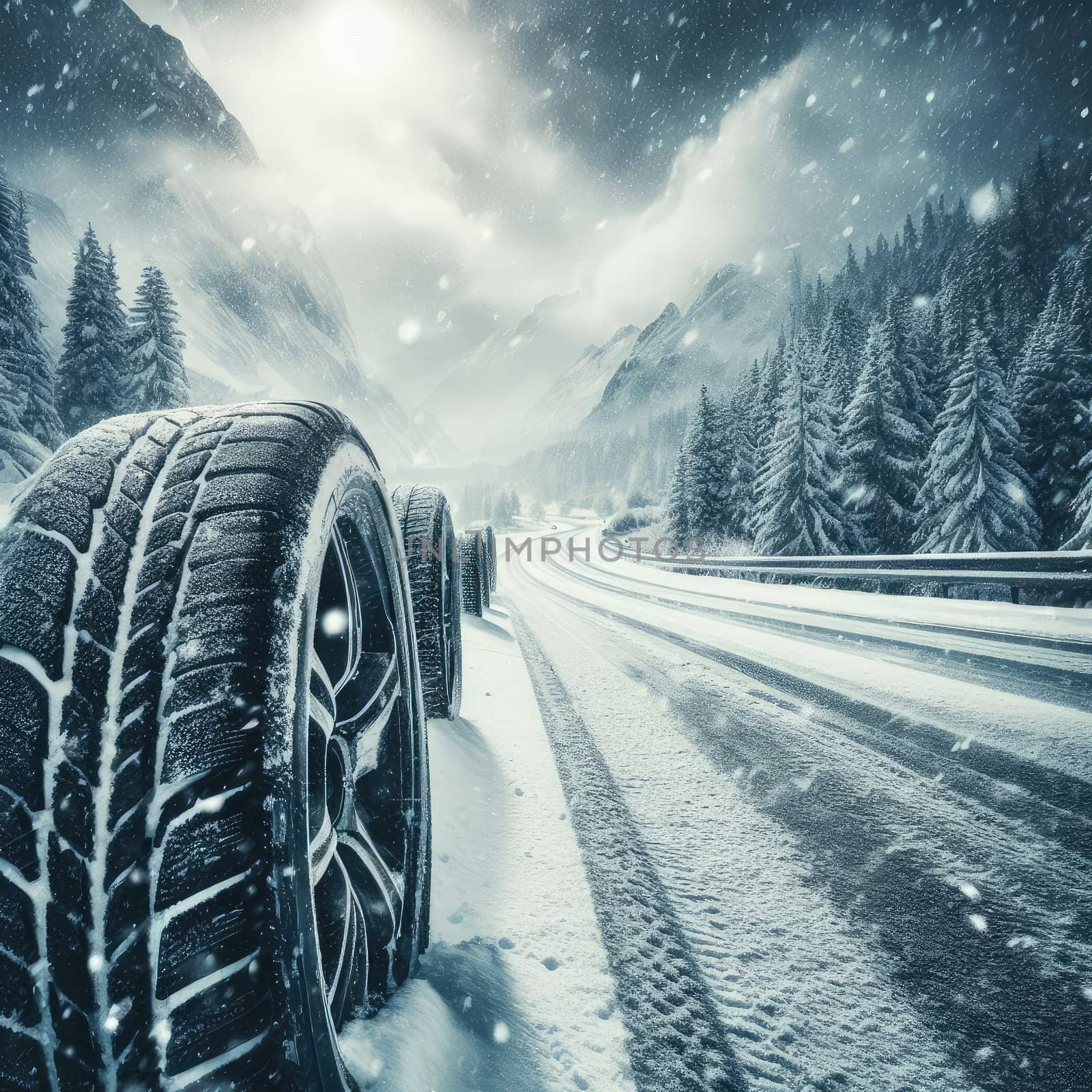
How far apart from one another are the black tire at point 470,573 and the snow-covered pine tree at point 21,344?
827 inches

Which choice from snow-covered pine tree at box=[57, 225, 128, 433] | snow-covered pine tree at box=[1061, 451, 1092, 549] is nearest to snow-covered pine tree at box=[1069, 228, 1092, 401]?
snow-covered pine tree at box=[1061, 451, 1092, 549]

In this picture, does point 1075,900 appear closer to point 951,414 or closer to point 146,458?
point 146,458

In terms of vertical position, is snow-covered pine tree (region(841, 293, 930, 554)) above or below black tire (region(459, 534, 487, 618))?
above

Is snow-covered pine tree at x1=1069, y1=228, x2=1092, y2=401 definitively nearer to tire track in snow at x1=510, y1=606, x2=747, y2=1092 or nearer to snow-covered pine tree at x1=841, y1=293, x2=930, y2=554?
snow-covered pine tree at x1=841, y1=293, x2=930, y2=554

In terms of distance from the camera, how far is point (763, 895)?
182 cm

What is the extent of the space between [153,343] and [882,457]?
31191 millimetres

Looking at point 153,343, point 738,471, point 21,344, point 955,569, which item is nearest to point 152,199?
point 21,344

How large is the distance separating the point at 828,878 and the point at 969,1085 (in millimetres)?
729

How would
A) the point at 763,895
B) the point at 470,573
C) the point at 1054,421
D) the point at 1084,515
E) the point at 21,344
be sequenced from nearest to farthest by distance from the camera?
the point at 763,895 < the point at 470,573 < the point at 1084,515 < the point at 21,344 < the point at 1054,421

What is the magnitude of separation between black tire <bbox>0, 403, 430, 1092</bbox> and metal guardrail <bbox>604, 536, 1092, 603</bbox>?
880cm

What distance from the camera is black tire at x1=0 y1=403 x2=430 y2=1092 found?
65 centimetres

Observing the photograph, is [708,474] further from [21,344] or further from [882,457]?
[21,344]

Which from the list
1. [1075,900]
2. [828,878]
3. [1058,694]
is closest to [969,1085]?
[828,878]

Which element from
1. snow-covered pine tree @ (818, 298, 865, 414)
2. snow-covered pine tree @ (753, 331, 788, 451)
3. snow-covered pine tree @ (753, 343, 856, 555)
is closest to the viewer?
snow-covered pine tree @ (753, 343, 856, 555)
